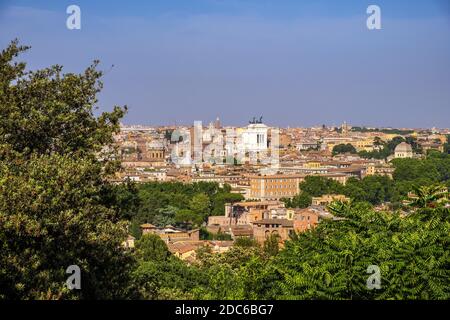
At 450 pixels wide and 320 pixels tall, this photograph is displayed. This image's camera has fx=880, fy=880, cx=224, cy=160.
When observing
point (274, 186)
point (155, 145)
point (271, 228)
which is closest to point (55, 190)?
point (271, 228)

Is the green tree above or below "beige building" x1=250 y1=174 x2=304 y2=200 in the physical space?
above

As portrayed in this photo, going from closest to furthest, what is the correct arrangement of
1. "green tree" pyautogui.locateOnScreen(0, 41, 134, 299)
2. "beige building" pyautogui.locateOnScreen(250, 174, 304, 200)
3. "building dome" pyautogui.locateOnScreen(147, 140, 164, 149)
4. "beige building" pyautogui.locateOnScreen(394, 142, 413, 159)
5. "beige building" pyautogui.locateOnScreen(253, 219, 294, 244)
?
"green tree" pyautogui.locateOnScreen(0, 41, 134, 299) < "beige building" pyautogui.locateOnScreen(253, 219, 294, 244) < "beige building" pyautogui.locateOnScreen(250, 174, 304, 200) < "beige building" pyautogui.locateOnScreen(394, 142, 413, 159) < "building dome" pyautogui.locateOnScreen(147, 140, 164, 149)

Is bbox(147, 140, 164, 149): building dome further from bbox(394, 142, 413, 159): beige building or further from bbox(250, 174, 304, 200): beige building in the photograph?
bbox(250, 174, 304, 200): beige building

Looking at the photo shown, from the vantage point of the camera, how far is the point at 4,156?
7.44m

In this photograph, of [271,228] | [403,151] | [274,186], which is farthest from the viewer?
[403,151]

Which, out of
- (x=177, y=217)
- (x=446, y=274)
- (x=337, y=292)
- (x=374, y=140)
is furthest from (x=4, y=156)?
(x=374, y=140)

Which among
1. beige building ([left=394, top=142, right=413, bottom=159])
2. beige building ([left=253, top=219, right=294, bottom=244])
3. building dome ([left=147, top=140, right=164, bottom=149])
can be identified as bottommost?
beige building ([left=253, top=219, right=294, bottom=244])

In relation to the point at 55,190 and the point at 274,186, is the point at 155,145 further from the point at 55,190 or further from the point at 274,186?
the point at 55,190

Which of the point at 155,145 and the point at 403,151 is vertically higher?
the point at 155,145

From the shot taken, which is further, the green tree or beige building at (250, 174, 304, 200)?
beige building at (250, 174, 304, 200)

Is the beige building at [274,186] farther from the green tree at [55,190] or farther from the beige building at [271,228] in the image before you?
the green tree at [55,190]

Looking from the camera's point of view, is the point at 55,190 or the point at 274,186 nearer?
the point at 55,190

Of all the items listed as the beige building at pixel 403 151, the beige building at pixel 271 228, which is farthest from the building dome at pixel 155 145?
the beige building at pixel 271 228

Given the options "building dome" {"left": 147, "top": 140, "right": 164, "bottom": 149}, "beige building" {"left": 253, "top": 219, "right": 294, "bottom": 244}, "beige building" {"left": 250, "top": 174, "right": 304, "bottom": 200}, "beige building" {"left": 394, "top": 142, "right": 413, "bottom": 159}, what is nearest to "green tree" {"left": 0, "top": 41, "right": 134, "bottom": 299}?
"beige building" {"left": 253, "top": 219, "right": 294, "bottom": 244}
